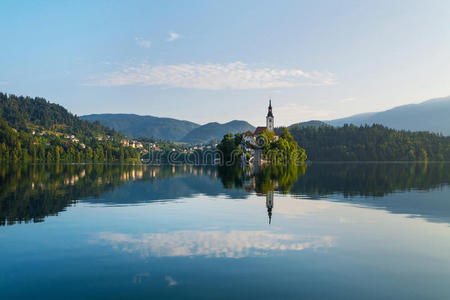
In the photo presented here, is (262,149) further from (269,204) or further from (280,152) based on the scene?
(269,204)

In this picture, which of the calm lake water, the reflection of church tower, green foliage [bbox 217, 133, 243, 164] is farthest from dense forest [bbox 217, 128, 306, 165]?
the calm lake water

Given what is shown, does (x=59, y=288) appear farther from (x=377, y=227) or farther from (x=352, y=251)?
(x=377, y=227)

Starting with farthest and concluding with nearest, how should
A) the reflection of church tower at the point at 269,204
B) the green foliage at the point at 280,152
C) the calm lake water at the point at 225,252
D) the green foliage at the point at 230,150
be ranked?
1. the green foliage at the point at 230,150
2. the green foliage at the point at 280,152
3. the reflection of church tower at the point at 269,204
4. the calm lake water at the point at 225,252

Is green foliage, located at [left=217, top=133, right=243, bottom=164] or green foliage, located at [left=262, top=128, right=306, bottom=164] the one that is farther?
green foliage, located at [left=217, top=133, right=243, bottom=164]

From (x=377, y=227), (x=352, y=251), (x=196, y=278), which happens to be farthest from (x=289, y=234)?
(x=196, y=278)

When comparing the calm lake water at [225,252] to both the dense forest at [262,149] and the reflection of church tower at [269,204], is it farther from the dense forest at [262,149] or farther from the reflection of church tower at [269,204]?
the dense forest at [262,149]

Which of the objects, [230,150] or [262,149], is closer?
[230,150]

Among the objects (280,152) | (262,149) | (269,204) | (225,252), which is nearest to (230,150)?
(262,149)

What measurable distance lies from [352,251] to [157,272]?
9387 mm

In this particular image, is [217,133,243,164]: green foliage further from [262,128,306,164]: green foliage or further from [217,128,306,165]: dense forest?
[262,128,306,164]: green foliage

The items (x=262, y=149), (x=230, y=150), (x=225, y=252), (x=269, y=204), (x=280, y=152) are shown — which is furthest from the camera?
(x=262, y=149)

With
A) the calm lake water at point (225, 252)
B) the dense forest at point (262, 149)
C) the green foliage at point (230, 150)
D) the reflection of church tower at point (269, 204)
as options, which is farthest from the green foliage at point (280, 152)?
the calm lake water at point (225, 252)

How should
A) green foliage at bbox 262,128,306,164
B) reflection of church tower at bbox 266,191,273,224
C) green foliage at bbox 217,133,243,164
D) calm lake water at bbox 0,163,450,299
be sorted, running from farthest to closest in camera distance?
green foliage at bbox 217,133,243,164
green foliage at bbox 262,128,306,164
reflection of church tower at bbox 266,191,273,224
calm lake water at bbox 0,163,450,299

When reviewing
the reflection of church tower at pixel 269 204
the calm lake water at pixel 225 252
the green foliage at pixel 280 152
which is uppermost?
the green foliage at pixel 280 152
